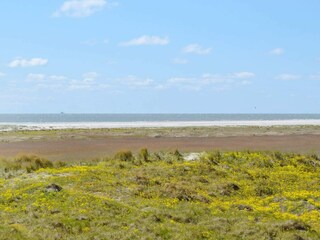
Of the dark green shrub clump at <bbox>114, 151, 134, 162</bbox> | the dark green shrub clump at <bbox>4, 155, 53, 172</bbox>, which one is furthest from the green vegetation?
the dark green shrub clump at <bbox>114, 151, 134, 162</bbox>

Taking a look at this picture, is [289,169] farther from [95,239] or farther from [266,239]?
[95,239]

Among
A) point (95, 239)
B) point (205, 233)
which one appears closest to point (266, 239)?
point (205, 233)

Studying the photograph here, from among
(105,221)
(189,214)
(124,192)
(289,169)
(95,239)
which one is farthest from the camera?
(289,169)

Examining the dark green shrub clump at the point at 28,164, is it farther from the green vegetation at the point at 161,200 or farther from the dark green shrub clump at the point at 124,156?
the dark green shrub clump at the point at 124,156

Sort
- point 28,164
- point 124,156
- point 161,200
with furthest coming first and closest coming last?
point 124,156 → point 28,164 → point 161,200

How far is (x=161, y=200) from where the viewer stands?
26.2 m

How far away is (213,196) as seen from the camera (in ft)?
93.1

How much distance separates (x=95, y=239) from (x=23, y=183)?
11546mm

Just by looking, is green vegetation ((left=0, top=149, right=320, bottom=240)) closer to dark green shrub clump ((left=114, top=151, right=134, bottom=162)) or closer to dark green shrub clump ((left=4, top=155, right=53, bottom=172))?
dark green shrub clump ((left=4, top=155, right=53, bottom=172))

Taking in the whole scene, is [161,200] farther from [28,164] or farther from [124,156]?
[28,164]

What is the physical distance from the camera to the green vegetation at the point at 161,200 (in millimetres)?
20328

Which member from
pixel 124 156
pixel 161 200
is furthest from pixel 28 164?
pixel 161 200

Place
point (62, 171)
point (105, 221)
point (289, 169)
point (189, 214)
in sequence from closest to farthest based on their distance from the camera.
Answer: point (105, 221), point (189, 214), point (62, 171), point (289, 169)

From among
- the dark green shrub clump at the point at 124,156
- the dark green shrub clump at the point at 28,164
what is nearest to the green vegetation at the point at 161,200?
the dark green shrub clump at the point at 28,164
